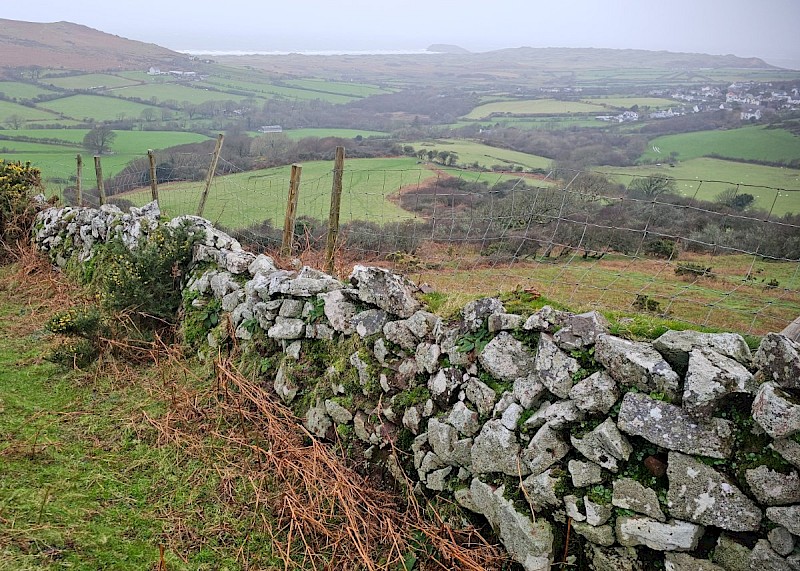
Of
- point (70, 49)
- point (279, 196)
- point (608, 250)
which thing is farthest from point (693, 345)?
point (70, 49)

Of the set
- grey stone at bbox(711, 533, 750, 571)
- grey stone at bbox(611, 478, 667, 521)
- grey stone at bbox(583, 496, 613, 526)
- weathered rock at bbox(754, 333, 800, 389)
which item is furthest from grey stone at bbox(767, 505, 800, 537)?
grey stone at bbox(583, 496, 613, 526)

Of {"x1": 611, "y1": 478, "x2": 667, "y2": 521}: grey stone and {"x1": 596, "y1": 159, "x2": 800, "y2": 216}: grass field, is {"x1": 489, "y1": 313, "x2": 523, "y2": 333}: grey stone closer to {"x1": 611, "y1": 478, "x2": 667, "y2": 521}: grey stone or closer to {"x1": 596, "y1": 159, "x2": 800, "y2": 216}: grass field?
{"x1": 611, "y1": 478, "x2": 667, "y2": 521}: grey stone

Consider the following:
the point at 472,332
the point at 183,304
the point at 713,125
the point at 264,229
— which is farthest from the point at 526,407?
the point at 713,125

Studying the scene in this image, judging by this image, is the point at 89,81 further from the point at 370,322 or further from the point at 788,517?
the point at 788,517

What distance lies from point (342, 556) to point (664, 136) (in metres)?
40.6

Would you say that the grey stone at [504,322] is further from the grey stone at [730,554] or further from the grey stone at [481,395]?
the grey stone at [730,554]

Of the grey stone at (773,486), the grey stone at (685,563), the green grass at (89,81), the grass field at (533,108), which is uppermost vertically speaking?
the grass field at (533,108)

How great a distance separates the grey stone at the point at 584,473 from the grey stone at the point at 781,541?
98 centimetres

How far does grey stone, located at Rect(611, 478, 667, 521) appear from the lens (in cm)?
340

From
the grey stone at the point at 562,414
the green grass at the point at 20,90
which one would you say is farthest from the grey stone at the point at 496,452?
the green grass at the point at 20,90

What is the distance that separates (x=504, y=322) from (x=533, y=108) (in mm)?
67285

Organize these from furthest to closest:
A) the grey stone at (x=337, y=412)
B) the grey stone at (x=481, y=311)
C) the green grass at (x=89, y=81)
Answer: the green grass at (x=89, y=81)
the grey stone at (x=337, y=412)
the grey stone at (x=481, y=311)

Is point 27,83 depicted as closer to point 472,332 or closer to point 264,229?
point 264,229

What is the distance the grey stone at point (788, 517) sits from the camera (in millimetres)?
2984
